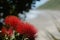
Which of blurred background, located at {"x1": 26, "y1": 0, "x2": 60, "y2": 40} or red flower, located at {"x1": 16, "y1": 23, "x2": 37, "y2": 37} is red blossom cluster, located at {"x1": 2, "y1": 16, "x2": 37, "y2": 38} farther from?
blurred background, located at {"x1": 26, "y1": 0, "x2": 60, "y2": 40}

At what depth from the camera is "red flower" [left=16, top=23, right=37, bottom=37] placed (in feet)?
2.93

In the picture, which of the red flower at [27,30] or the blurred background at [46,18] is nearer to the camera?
the red flower at [27,30]

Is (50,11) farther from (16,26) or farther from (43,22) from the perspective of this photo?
(16,26)

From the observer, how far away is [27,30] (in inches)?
35.3

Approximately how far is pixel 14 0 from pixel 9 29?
96 centimetres

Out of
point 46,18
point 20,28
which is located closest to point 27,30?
point 20,28

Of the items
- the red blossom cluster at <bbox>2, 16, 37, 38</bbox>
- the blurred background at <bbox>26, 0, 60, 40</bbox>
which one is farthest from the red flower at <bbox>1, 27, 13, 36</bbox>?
the blurred background at <bbox>26, 0, 60, 40</bbox>

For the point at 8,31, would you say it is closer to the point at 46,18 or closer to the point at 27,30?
the point at 27,30

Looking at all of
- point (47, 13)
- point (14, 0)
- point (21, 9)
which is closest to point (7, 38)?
point (14, 0)

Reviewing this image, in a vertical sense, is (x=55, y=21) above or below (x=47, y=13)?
below

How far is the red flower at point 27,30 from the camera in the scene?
89cm

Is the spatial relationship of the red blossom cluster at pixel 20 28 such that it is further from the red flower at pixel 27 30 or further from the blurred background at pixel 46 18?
the blurred background at pixel 46 18

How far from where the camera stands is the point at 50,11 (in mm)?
4402

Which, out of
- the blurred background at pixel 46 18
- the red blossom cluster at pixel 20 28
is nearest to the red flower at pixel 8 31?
the red blossom cluster at pixel 20 28
